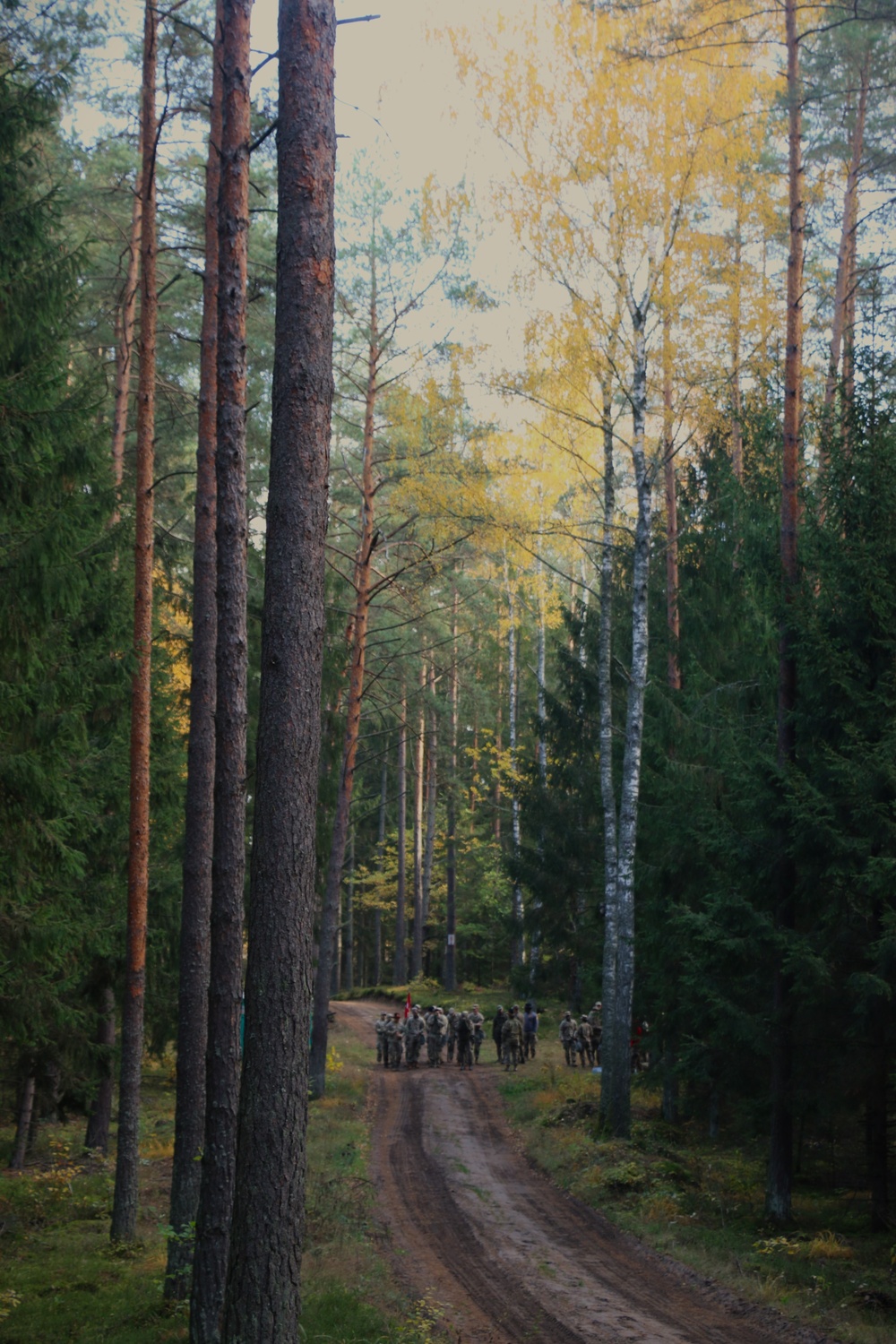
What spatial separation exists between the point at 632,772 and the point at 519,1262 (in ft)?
21.9

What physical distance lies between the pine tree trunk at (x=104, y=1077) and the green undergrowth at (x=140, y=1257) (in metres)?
0.33

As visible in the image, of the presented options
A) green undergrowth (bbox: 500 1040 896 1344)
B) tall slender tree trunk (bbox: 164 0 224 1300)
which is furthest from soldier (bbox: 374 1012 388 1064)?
tall slender tree trunk (bbox: 164 0 224 1300)

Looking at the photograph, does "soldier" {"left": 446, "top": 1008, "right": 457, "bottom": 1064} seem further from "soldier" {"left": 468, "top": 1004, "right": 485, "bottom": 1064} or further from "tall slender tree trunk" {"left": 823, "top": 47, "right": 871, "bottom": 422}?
"tall slender tree trunk" {"left": 823, "top": 47, "right": 871, "bottom": 422}

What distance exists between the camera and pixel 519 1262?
1041cm

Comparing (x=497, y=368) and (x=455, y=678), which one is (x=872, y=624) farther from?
(x=455, y=678)

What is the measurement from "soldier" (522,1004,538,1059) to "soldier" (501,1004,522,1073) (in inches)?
15.9

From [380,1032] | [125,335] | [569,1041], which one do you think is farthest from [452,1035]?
[125,335]

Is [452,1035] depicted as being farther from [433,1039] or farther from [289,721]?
[289,721]

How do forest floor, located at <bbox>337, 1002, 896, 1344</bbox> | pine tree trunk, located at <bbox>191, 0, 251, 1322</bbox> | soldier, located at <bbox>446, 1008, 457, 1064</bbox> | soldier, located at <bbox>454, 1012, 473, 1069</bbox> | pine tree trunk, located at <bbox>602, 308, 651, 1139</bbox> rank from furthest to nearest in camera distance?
soldier, located at <bbox>446, 1008, 457, 1064</bbox>, soldier, located at <bbox>454, 1012, 473, 1069</bbox>, pine tree trunk, located at <bbox>602, 308, 651, 1139</bbox>, forest floor, located at <bbox>337, 1002, 896, 1344</bbox>, pine tree trunk, located at <bbox>191, 0, 251, 1322</bbox>

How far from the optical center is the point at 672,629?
64.1ft

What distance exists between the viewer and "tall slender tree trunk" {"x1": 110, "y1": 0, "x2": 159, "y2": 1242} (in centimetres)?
1123

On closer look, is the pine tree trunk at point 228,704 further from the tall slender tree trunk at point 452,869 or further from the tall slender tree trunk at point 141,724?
the tall slender tree trunk at point 452,869

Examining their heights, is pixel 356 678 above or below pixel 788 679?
above

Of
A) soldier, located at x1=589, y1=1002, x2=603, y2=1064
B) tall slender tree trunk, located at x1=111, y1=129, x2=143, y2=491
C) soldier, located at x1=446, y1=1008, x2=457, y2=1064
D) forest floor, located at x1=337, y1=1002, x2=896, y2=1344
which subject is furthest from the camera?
soldier, located at x1=446, y1=1008, x2=457, y2=1064
